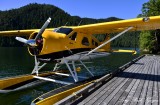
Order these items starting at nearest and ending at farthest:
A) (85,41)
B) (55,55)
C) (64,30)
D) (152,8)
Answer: (55,55) → (64,30) → (85,41) → (152,8)

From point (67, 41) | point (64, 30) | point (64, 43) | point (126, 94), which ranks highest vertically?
point (64, 30)

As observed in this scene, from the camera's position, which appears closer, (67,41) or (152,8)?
(67,41)

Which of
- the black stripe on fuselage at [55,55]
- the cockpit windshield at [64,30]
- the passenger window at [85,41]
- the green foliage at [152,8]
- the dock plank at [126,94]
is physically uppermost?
the green foliage at [152,8]

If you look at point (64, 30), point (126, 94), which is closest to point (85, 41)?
point (64, 30)

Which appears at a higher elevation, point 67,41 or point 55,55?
point 67,41

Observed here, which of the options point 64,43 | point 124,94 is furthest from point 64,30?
point 124,94

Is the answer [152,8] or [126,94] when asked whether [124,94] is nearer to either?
[126,94]

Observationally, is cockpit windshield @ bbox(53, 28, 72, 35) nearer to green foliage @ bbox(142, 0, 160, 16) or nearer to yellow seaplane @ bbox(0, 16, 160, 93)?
yellow seaplane @ bbox(0, 16, 160, 93)

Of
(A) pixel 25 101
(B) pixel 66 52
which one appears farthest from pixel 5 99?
(B) pixel 66 52

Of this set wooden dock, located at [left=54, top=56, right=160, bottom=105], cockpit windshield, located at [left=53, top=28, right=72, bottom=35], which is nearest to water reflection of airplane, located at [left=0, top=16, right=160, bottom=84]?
cockpit windshield, located at [left=53, top=28, right=72, bottom=35]

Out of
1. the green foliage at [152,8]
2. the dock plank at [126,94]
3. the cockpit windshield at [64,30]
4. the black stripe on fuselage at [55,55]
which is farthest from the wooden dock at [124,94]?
the green foliage at [152,8]

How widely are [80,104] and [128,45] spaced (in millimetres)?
181672

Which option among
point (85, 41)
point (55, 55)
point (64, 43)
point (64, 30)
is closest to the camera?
point (55, 55)

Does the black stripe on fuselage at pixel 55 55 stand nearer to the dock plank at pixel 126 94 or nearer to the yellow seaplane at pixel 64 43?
the yellow seaplane at pixel 64 43
